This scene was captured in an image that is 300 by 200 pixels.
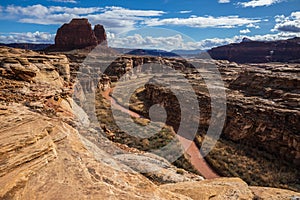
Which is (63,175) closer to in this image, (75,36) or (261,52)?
(75,36)

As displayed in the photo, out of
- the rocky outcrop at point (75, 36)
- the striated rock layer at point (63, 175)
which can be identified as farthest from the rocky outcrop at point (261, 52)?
the striated rock layer at point (63, 175)

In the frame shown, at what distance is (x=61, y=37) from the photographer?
102812 mm

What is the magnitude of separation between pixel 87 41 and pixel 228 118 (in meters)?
91.2

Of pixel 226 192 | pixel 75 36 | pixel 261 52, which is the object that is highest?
pixel 75 36

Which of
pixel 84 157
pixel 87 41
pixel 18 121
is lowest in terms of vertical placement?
pixel 84 157

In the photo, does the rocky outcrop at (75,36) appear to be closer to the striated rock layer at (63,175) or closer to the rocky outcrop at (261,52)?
the rocky outcrop at (261,52)

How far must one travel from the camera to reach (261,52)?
472ft

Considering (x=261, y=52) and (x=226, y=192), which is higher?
(x=261, y=52)

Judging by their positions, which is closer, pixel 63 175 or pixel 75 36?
pixel 63 175

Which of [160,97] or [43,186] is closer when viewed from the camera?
[43,186]

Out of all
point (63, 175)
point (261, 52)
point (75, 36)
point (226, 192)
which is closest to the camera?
point (63, 175)

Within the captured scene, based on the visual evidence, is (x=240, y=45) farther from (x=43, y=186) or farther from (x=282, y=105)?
(x=43, y=186)

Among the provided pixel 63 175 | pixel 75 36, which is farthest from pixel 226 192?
pixel 75 36

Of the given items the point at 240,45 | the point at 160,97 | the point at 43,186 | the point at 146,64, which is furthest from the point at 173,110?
the point at 240,45
